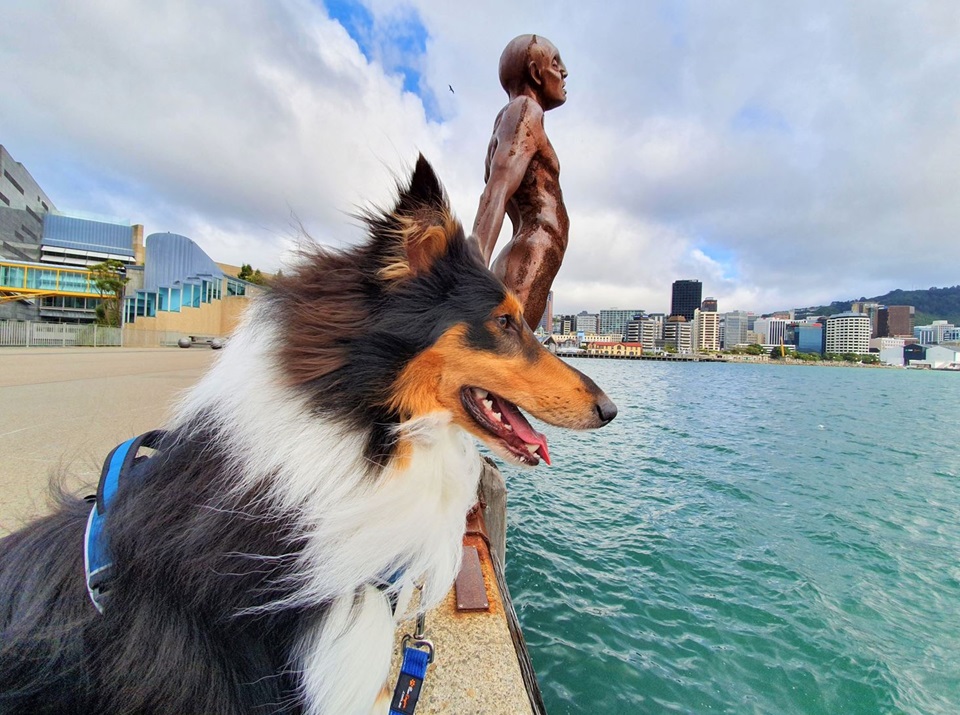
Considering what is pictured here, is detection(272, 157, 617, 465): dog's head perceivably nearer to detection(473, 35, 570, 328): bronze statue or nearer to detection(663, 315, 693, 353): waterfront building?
detection(473, 35, 570, 328): bronze statue

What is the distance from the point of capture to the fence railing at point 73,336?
25.0 metres

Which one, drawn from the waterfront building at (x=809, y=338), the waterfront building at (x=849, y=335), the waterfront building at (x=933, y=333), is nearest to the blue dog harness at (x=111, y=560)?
the waterfront building at (x=849, y=335)

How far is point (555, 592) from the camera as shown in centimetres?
433

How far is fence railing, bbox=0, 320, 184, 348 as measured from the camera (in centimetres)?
2503

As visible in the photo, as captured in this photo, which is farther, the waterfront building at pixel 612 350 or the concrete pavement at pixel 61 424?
the waterfront building at pixel 612 350

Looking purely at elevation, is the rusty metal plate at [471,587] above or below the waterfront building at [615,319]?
below

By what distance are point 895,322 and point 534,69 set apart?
203 meters

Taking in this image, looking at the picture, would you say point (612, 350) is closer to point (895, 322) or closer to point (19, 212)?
point (19, 212)

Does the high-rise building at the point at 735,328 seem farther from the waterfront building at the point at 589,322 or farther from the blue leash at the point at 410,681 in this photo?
the blue leash at the point at 410,681

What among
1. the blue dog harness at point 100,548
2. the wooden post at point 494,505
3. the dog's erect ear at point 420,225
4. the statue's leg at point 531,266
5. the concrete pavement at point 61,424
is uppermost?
the statue's leg at point 531,266

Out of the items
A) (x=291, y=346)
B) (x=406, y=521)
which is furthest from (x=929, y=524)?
(x=291, y=346)

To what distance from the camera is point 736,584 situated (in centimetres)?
462

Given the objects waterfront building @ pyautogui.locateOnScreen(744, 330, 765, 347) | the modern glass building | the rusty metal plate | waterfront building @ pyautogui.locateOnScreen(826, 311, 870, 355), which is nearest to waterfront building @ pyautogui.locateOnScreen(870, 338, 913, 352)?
waterfront building @ pyautogui.locateOnScreen(826, 311, 870, 355)

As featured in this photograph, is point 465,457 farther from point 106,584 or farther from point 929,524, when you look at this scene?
point 929,524
